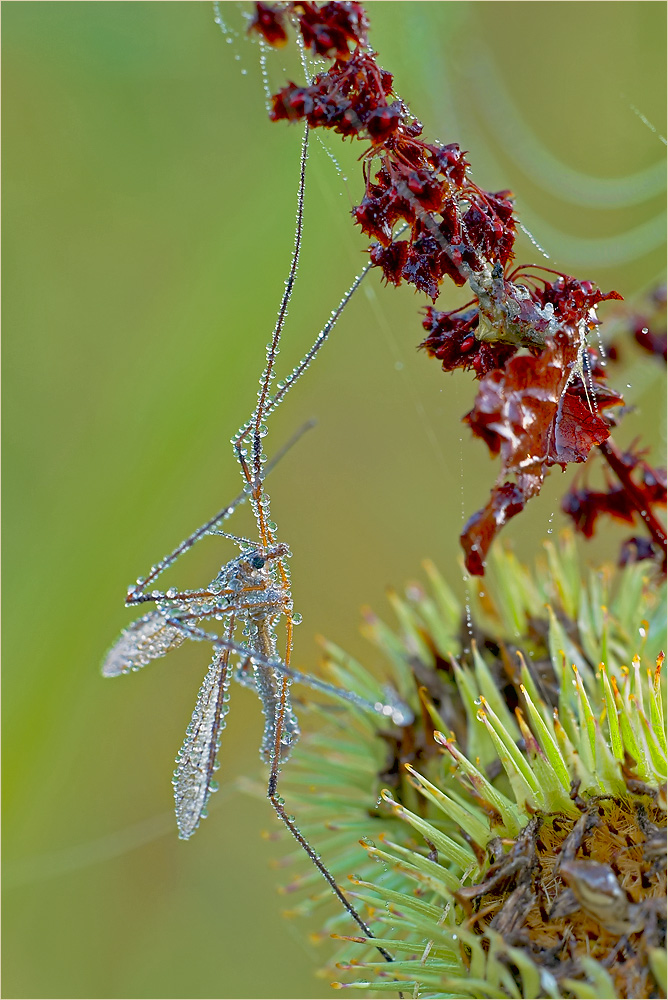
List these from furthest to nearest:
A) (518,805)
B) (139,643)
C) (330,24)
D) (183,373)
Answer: (183,373)
(139,643)
(518,805)
(330,24)

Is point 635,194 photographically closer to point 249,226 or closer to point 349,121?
point 249,226

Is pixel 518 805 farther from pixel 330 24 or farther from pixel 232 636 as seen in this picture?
pixel 330 24

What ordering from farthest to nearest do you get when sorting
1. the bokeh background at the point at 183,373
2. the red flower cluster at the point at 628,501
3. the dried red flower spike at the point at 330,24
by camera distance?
1. the bokeh background at the point at 183,373
2. the red flower cluster at the point at 628,501
3. the dried red flower spike at the point at 330,24

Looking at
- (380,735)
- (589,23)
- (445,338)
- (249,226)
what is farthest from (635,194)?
(380,735)

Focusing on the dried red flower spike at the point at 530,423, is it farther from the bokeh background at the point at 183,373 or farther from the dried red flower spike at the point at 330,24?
the bokeh background at the point at 183,373

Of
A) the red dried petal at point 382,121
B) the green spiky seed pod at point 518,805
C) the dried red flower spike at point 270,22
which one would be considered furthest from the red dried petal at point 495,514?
the dried red flower spike at point 270,22

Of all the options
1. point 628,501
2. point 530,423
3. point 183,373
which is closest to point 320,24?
point 530,423
